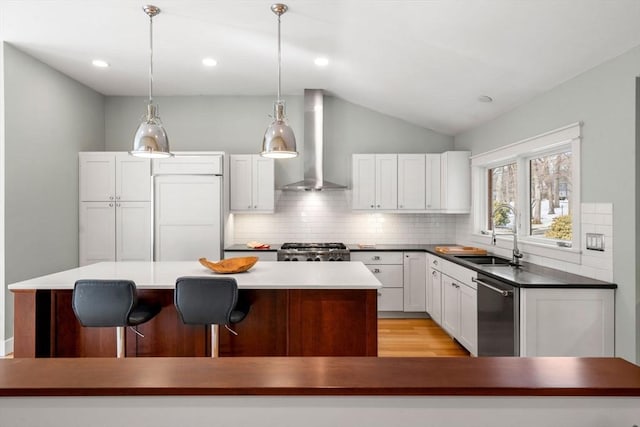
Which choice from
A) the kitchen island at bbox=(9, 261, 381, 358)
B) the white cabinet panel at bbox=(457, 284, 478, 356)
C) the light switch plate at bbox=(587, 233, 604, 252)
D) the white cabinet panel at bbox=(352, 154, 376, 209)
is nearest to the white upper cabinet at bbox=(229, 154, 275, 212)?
the white cabinet panel at bbox=(352, 154, 376, 209)

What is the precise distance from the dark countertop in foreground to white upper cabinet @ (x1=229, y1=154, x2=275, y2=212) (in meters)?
4.03

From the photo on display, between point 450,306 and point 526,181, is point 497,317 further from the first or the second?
point 526,181

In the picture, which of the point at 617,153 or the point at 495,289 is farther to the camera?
the point at 495,289

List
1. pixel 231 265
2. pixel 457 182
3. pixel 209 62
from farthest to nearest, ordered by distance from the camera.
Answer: pixel 457 182 → pixel 209 62 → pixel 231 265

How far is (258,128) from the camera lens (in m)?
5.59

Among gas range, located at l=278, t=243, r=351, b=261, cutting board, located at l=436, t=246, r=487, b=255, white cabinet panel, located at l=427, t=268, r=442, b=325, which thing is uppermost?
cutting board, located at l=436, t=246, r=487, b=255

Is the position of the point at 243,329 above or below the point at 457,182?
below

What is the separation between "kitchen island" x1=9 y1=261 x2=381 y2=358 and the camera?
106 inches

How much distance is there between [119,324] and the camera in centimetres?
248

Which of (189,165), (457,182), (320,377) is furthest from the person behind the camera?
(457,182)

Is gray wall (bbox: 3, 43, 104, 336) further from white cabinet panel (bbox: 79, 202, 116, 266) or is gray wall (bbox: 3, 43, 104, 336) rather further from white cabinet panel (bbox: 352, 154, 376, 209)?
white cabinet panel (bbox: 352, 154, 376, 209)

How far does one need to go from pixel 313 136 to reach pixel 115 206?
2741 millimetres

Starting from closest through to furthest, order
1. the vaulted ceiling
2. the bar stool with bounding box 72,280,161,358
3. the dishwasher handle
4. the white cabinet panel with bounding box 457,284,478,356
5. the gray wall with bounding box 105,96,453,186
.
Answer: the bar stool with bounding box 72,280,161,358 → the vaulted ceiling → the dishwasher handle → the white cabinet panel with bounding box 457,284,478,356 → the gray wall with bounding box 105,96,453,186

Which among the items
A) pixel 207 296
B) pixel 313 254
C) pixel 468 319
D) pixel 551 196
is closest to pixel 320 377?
pixel 207 296
